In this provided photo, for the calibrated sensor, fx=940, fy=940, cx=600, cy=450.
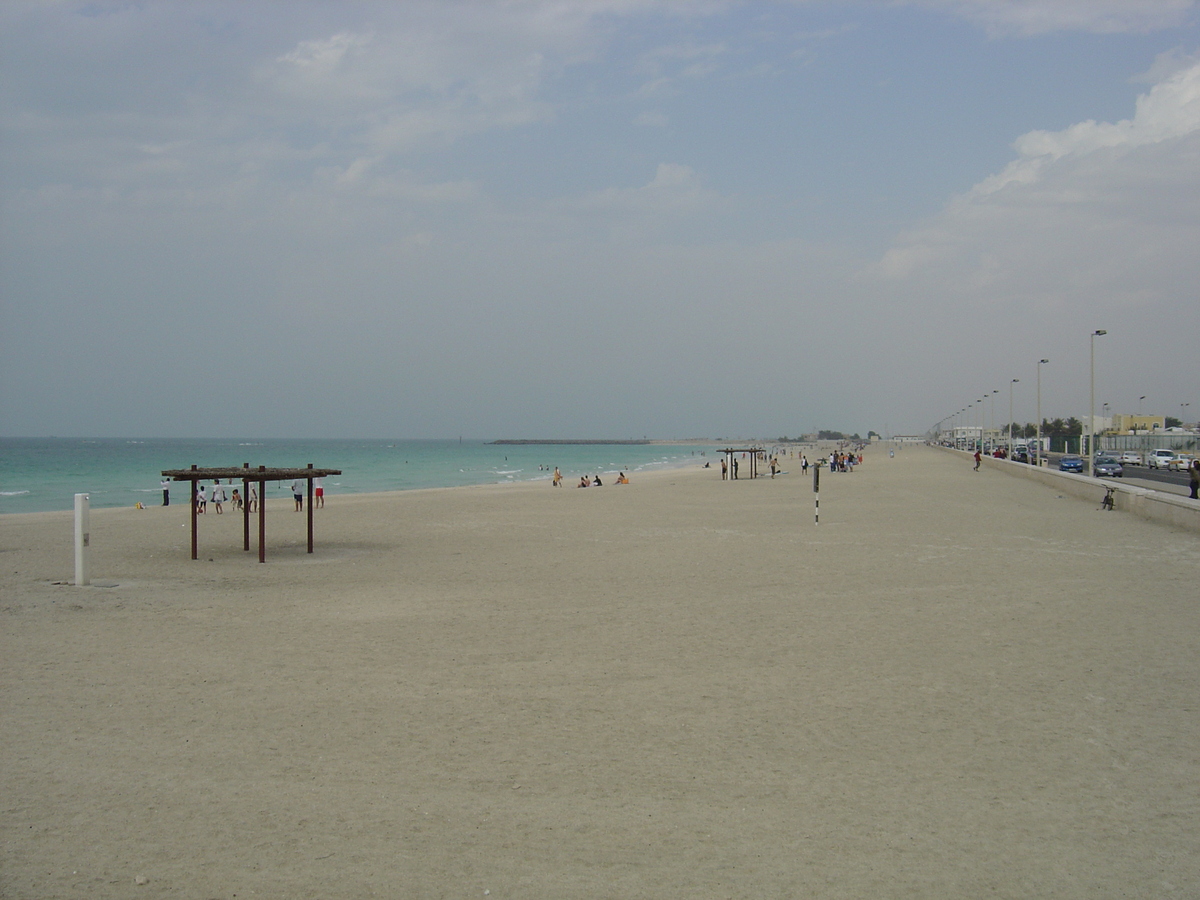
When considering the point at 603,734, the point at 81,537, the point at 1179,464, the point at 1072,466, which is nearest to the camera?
the point at 603,734

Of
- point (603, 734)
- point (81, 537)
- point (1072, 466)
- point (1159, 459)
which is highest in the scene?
point (81, 537)

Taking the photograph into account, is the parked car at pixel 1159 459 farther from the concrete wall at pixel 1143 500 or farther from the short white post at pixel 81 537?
the short white post at pixel 81 537

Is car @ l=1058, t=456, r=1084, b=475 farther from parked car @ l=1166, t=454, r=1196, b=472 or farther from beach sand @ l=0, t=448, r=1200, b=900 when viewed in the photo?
beach sand @ l=0, t=448, r=1200, b=900

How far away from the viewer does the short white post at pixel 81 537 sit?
40.2ft

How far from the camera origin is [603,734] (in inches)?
244

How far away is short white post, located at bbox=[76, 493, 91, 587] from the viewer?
12258 mm

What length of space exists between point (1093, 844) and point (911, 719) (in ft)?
6.64

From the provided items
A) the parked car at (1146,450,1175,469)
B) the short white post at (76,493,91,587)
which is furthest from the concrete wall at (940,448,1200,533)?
the parked car at (1146,450,1175,469)

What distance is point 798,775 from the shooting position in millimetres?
5410

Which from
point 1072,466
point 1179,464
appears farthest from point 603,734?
point 1179,464

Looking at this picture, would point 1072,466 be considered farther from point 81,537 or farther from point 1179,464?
point 81,537

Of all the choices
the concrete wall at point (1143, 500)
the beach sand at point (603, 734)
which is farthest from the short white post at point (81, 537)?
the concrete wall at point (1143, 500)

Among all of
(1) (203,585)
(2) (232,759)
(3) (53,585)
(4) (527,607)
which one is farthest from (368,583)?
(2) (232,759)

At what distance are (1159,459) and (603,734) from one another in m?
63.2
